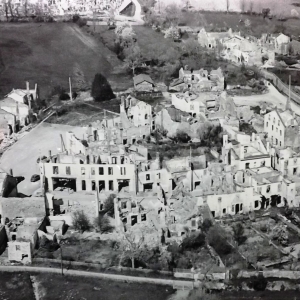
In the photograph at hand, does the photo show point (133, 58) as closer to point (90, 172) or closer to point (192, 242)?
point (90, 172)

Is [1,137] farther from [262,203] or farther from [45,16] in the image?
[262,203]

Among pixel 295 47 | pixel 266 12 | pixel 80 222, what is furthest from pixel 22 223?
pixel 295 47

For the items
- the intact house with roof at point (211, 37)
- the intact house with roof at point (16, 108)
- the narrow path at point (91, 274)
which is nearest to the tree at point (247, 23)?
the intact house with roof at point (211, 37)

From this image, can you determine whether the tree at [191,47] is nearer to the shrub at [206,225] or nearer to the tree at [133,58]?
the tree at [133,58]

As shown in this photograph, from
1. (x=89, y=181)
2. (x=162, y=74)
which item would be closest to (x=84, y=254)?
(x=89, y=181)

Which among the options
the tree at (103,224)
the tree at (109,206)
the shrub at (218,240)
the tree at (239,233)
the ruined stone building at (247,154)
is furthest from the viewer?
the ruined stone building at (247,154)

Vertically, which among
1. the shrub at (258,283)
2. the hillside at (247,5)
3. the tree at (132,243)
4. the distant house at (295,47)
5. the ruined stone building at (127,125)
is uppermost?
the hillside at (247,5)
